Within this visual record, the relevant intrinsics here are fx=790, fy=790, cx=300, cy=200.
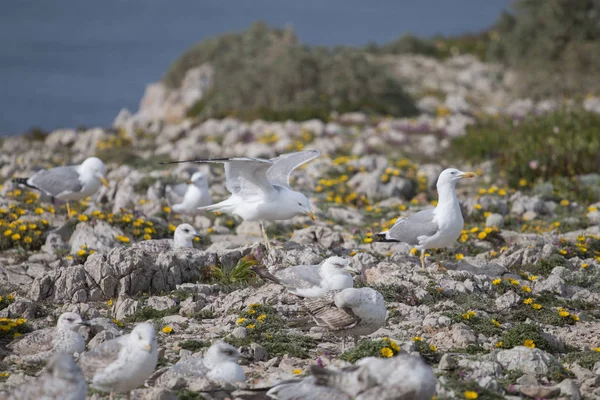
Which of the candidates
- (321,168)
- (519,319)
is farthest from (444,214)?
(321,168)

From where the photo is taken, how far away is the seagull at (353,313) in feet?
24.4

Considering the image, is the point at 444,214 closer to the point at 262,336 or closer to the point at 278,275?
the point at 278,275

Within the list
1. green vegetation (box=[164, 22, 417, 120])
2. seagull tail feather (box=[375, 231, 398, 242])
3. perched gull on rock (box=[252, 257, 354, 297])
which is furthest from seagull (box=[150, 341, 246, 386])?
green vegetation (box=[164, 22, 417, 120])

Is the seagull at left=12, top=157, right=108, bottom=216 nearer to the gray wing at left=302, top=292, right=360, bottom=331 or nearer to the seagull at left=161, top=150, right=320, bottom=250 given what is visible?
the seagull at left=161, top=150, right=320, bottom=250

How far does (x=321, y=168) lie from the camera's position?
17.5 m

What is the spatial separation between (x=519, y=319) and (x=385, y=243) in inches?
125

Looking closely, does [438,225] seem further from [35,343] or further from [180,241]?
[35,343]

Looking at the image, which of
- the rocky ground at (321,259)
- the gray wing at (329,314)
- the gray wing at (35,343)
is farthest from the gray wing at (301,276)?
the gray wing at (35,343)

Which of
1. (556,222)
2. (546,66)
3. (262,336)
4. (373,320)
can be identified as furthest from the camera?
(546,66)

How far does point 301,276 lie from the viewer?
8.74m

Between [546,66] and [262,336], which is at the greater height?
[546,66]

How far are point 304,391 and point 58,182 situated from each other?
27.3 feet

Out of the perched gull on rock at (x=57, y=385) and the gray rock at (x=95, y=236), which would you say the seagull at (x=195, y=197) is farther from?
the perched gull on rock at (x=57, y=385)

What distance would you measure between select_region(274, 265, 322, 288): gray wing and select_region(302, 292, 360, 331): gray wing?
565 mm
